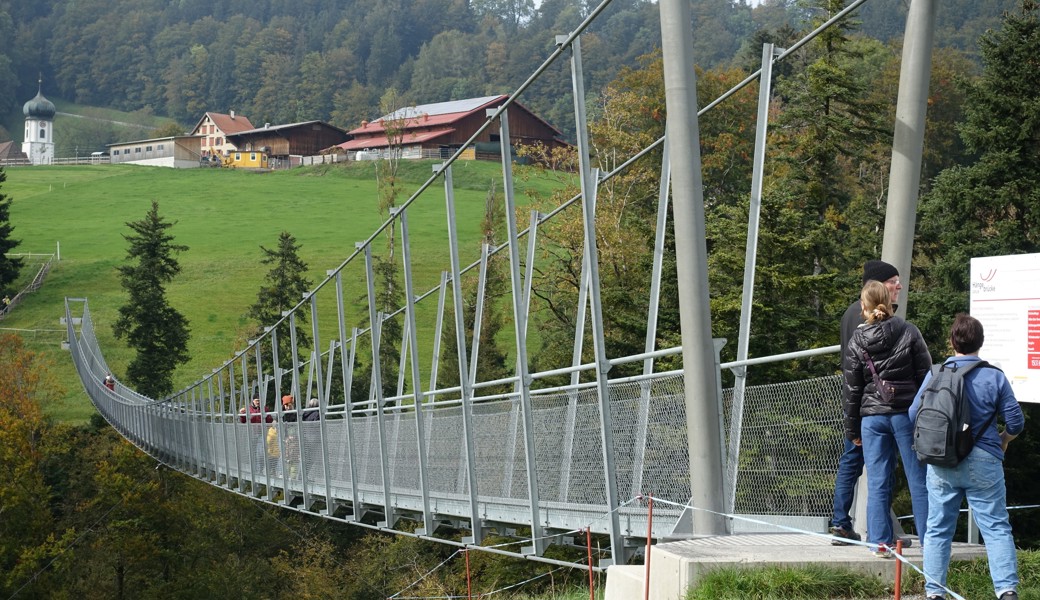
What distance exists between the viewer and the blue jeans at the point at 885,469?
6137mm

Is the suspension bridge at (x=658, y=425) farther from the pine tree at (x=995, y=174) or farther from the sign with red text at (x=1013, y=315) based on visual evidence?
the pine tree at (x=995, y=174)

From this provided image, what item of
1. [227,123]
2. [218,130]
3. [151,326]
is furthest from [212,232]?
[227,123]

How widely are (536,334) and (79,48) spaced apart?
142164 millimetres

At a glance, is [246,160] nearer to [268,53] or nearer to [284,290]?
[268,53]

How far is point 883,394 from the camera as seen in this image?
6.09 metres

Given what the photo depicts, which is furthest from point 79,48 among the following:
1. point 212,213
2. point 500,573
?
point 500,573

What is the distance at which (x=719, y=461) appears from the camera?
21.4ft

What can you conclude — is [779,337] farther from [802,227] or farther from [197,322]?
[197,322]

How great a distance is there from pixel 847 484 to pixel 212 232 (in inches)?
3130

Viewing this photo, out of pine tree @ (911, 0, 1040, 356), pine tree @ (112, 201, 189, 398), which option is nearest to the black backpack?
pine tree @ (911, 0, 1040, 356)

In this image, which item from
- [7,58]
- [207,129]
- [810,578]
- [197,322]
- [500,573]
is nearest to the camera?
[810,578]

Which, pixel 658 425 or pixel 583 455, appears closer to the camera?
pixel 658 425

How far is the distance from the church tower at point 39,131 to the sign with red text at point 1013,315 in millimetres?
145705

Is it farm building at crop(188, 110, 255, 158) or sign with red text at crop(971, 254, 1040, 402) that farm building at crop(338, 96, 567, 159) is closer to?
farm building at crop(188, 110, 255, 158)
